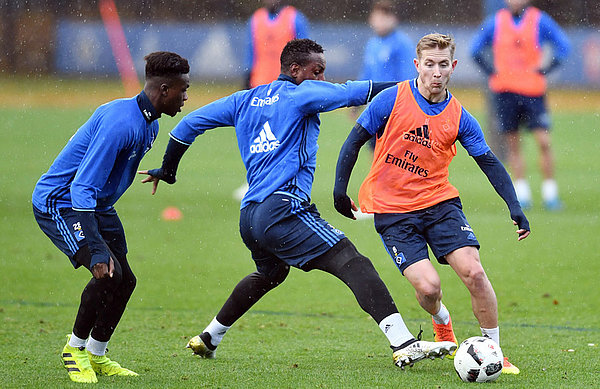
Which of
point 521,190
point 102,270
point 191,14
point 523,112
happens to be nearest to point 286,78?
point 102,270

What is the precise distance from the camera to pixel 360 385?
172 inches

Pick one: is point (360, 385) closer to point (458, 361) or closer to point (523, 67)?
point (458, 361)

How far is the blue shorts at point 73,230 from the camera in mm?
4648

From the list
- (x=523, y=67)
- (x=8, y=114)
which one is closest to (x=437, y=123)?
(x=523, y=67)

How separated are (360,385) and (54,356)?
1.87m

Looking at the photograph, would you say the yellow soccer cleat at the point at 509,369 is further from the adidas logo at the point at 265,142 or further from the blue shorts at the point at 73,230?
the blue shorts at the point at 73,230

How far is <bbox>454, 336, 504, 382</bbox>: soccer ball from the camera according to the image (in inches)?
173

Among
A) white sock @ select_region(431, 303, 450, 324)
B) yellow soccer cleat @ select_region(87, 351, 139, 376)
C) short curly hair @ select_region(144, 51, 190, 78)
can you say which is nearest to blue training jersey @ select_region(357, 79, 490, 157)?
white sock @ select_region(431, 303, 450, 324)

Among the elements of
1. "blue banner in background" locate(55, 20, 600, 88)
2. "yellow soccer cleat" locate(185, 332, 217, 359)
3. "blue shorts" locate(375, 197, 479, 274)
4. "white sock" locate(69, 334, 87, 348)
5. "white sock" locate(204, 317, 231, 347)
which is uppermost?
"blue shorts" locate(375, 197, 479, 274)

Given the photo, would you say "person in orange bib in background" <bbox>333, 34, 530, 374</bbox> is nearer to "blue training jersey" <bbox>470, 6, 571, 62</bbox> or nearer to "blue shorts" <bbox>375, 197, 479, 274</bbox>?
"blue shorts" <bbox>375, 197, 479, 274</bbox>

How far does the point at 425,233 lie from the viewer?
4879 mm

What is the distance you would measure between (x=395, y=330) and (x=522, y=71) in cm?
694

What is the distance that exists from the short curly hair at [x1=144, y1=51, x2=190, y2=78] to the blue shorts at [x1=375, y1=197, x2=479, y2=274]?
52.5 inches

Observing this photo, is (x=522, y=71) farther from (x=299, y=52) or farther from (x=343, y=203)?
(x=343, y=203)
